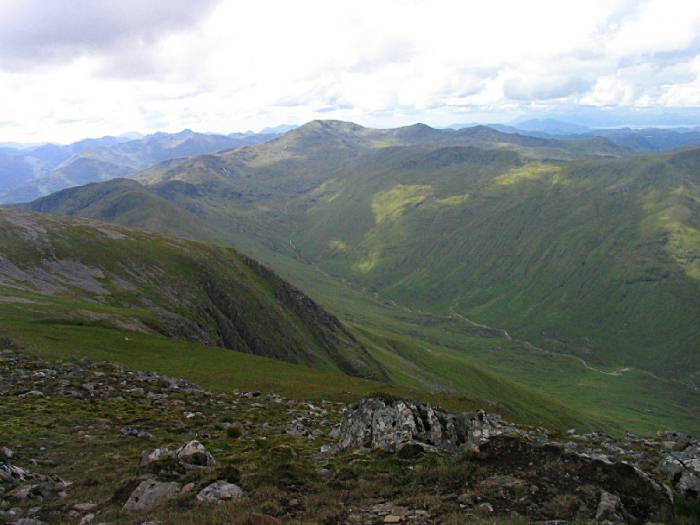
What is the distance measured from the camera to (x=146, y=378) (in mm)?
43062

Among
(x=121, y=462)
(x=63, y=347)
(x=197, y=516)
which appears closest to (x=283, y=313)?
(x=63, y=347)

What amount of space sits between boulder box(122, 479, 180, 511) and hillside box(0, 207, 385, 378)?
5297cm

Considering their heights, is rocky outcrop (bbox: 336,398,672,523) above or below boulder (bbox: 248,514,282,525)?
below

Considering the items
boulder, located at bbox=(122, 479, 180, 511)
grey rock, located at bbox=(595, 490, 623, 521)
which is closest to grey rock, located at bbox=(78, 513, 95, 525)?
boulder, located at bbox=(122, 479, 180, 511)

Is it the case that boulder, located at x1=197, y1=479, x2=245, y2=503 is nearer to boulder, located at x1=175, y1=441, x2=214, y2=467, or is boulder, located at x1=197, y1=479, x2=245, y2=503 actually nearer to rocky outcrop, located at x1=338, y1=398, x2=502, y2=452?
boulder, located at x1=175, y1=441, x2=214, y2=467

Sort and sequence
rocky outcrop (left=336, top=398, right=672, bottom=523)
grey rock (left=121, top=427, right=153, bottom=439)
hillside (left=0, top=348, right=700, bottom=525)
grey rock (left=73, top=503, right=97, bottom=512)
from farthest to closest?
grey rock (left=121, top=427, right=153, bottom=439) < grey rock (left=73, top=503, right=97, bottom=512) < hillside (left=0, top=348, right=700, bottom=525) < rocky outcrop (left=336, top=398, right=672, bottom=523)

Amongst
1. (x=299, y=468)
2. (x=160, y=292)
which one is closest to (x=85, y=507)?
(x=299, y=468)

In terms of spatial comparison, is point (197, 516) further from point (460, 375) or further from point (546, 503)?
point (460, 375)

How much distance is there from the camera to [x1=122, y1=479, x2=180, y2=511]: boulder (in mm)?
18188

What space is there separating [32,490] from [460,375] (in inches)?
6852

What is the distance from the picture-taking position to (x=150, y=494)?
61.9 feet

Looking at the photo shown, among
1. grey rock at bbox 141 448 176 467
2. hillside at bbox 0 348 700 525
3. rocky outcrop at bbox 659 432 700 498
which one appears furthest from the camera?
grey rock at bbox 141 448 176 467

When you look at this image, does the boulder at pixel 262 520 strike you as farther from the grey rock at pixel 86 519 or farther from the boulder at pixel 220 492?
the grey rock at pixel 86 519

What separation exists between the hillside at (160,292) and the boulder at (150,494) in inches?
2085
